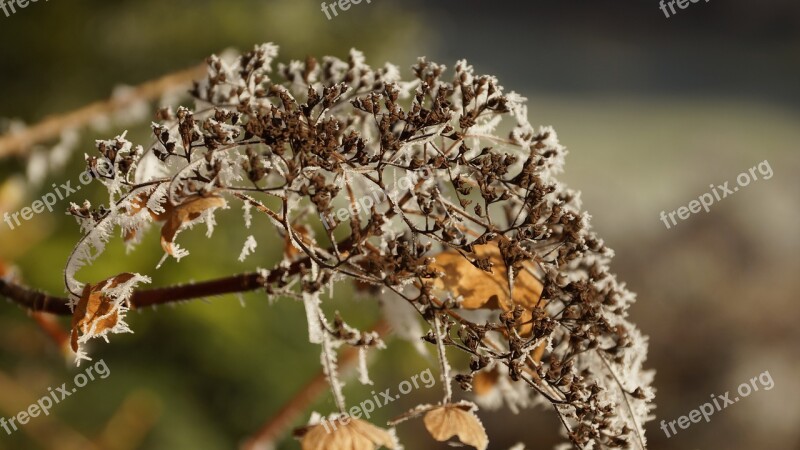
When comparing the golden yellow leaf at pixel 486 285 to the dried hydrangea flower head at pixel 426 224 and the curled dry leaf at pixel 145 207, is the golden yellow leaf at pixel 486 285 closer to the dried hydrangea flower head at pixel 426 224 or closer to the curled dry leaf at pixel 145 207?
the dried hydrangea flower head at pixel 426 224

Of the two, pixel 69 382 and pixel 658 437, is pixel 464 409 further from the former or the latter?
pixel 658 437

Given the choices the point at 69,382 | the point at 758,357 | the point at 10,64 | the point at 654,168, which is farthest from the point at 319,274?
the point at 654,168

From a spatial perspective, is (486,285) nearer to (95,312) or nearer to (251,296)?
(95,312)

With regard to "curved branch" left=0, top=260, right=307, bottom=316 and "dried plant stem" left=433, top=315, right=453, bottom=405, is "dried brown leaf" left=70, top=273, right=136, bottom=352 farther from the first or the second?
"dried plant stem" left=433, top=315, right=453, bottom=405

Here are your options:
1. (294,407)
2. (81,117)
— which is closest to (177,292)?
(294,407)

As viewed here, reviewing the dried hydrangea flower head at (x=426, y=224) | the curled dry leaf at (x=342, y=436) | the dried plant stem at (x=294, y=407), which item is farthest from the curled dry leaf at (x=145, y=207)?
the dried plant stem at (x=294, y=407)

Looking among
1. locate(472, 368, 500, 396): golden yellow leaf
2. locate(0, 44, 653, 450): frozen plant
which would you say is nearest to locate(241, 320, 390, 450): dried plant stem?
locate(472, 368, 500, 396): golden yellow leaf
